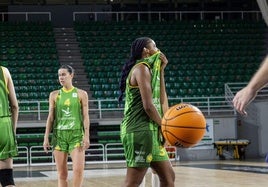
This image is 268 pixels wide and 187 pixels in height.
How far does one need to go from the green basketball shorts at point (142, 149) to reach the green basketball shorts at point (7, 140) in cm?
94

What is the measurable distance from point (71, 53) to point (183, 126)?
68.7ft

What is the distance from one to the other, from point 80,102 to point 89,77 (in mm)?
15982

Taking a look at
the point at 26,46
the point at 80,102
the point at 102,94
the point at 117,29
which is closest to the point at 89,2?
the point at 117,29

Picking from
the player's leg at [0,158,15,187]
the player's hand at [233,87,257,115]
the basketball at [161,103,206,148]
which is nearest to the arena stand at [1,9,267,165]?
the player's leg at [0,158,15,187]

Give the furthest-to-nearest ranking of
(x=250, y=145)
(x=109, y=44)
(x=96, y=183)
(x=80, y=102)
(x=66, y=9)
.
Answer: (x=66, y=9) → (x=109, y=44) → (x=250, y=145) → (x=96, y=183) → (x=80, y=102)

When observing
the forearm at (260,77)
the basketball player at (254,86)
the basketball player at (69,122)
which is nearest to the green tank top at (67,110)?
the basketball player at (69,122)

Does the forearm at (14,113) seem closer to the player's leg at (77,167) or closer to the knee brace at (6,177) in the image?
the knee brace at (6,177)

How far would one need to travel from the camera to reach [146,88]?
201 inches

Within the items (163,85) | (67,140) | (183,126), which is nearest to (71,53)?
(67,140)

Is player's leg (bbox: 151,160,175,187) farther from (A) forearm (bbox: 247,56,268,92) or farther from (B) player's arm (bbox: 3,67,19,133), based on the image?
(A) forearm (bbox: 247,56,268,92)

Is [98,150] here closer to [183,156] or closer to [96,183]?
[183,156]

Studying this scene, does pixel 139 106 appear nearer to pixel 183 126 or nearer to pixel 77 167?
pixel 183 126

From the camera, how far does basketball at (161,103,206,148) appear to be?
483 cm

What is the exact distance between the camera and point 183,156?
68.9 ft
